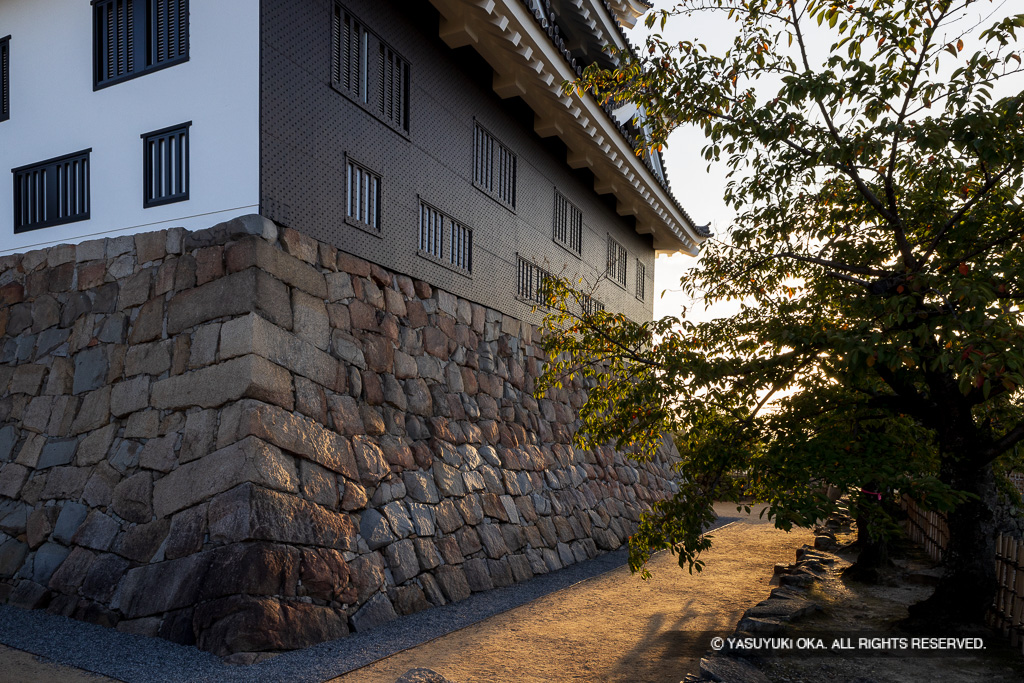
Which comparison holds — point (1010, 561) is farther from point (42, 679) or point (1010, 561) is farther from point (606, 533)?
point (42, 679)

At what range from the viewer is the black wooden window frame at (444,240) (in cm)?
1002

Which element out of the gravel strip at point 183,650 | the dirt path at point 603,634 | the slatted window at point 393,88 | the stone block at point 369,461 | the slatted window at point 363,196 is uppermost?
the slatted window at point 393,88

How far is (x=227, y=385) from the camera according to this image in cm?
694

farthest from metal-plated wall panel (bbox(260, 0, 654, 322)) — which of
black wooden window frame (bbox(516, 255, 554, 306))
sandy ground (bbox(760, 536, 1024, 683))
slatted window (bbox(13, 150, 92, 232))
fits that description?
sandy ground (bbox(760, 536, 1024, 683))

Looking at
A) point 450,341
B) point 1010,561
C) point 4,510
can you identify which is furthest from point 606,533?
point 4,510

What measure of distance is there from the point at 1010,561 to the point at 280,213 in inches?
313

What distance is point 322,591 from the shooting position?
6598 mm

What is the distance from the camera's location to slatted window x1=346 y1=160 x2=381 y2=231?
872 cm

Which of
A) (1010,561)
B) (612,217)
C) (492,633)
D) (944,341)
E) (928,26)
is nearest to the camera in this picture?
(944,341)

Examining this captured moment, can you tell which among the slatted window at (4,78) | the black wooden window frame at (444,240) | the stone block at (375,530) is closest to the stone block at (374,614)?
the stone block at (375,530)

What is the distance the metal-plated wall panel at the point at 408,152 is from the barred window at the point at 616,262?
1.86 m

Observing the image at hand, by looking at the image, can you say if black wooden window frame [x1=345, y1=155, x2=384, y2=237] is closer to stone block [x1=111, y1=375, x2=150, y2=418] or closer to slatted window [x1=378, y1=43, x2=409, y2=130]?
slatted window [x1=378, y1=43, x2=409, y2=130]

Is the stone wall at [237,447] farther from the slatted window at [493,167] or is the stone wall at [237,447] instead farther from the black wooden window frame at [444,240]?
the slatted window at [493,167]

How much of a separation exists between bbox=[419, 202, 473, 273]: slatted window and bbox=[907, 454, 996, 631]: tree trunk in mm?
6784
